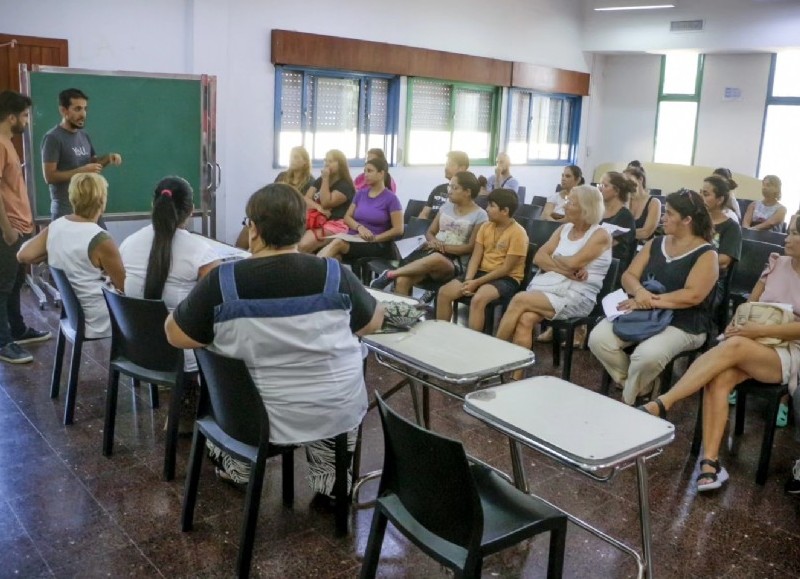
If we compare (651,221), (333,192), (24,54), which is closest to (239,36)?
(24,54)

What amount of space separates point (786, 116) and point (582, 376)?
701 cm

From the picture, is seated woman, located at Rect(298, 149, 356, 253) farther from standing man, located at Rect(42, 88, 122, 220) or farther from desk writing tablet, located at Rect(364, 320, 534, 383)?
desk writing tablet, located at Rect(364, 320, 534, 383)

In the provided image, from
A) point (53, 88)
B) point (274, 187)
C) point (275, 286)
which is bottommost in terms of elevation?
point (275, 286)

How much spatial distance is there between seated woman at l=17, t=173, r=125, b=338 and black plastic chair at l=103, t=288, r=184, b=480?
409 mm

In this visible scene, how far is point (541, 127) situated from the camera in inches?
419

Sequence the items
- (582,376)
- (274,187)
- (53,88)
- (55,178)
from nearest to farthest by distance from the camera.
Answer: (274,187) → (582,376) → (55,178) → (53,88)

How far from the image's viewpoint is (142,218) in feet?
20.1

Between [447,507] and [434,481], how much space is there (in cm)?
7

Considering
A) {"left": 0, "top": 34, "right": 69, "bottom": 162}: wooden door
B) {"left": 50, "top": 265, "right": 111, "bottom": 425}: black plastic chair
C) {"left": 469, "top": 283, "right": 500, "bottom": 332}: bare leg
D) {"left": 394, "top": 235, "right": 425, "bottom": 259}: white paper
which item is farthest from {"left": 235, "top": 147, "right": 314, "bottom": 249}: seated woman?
{"left": 50, "top": 265, "right": 111, "bottom": 425}: black plastic chair

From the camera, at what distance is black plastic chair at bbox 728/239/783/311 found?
4730mm

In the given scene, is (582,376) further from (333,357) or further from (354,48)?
(354,48)

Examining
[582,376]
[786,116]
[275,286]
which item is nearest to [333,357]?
[275,286]

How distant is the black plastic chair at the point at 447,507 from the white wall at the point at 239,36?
15.8 feet

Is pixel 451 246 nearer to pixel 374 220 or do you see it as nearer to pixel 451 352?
pixel 374 220
